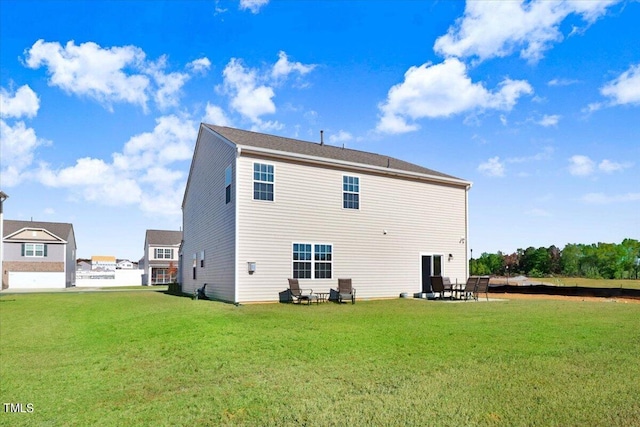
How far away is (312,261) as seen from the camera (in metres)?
16.3

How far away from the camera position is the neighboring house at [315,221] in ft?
49.8

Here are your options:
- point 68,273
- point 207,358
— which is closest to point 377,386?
point 207,358

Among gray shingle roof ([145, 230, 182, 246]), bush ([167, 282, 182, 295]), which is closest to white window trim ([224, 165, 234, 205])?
bush ([167, 282, 182, 295])

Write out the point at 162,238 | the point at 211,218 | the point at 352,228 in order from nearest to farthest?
1. the point at 352,228
2. the point at 211,218
3. the point at 162,238

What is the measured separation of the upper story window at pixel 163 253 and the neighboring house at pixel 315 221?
117 ft

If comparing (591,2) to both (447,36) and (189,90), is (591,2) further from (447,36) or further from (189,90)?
(189,90)

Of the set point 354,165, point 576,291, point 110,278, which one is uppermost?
point 354,165

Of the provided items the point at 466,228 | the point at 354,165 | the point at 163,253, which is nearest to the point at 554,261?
the point at 466,228

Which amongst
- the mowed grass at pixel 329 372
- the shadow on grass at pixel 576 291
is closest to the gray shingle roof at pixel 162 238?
the shadow on grass at pixel 576 291

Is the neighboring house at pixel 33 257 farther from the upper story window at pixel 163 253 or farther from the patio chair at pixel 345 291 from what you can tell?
the patio chair at pixel 345 291

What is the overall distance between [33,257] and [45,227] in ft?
19.1

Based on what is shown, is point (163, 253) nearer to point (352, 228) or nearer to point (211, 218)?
point (211, 218)

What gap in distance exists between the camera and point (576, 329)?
8.62 meters

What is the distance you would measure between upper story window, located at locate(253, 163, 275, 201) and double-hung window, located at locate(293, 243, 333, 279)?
224 cm
